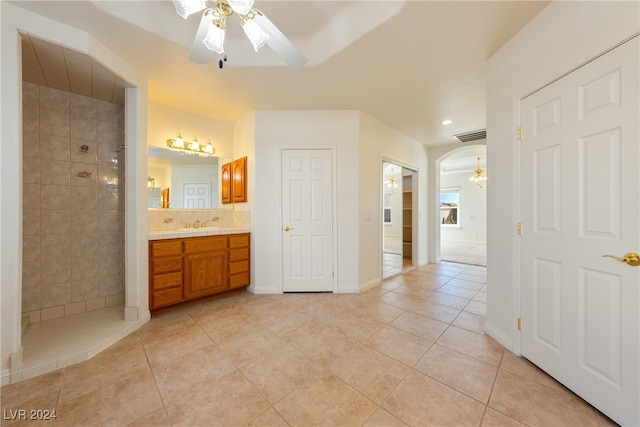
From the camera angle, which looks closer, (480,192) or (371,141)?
(371,141)

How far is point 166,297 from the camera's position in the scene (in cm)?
260

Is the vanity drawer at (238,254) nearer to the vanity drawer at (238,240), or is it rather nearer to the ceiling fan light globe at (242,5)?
the vanity drawer at (238,240)

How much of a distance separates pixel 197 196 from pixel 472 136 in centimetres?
510

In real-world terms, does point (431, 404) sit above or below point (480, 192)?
below

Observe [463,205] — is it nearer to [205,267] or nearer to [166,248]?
[205,267]

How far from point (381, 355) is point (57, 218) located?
11.8 ft

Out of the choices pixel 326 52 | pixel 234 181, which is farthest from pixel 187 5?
pixel 234 181

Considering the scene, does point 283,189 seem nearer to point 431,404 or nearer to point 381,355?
point 381,355

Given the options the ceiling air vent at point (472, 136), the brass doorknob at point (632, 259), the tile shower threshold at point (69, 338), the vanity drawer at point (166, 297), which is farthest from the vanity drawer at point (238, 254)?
the ceiling air vent at point (472, 136)

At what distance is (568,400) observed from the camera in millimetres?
1408

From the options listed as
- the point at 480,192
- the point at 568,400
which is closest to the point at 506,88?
the point at 568,400

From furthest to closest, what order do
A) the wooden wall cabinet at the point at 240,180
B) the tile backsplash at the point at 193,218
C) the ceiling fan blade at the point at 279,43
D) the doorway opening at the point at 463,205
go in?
the doorway opening at the point at 463,205
the wooden wall cabinet at the point at 240,180
the tile backsplash at the point at 193,218
the ceiling fan blade at the point at 279,43

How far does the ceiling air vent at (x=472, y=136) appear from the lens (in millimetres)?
4148

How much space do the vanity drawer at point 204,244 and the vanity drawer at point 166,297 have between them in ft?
1.59
